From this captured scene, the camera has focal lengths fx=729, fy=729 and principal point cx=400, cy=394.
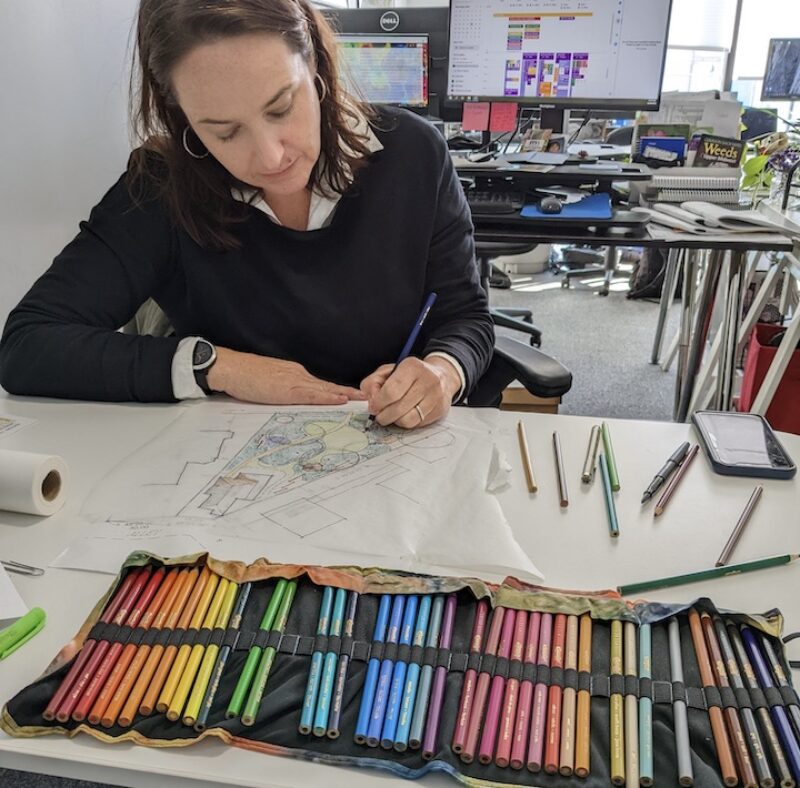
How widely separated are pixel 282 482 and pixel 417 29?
1893 millimetres

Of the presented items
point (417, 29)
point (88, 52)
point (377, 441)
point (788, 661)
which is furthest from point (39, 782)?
point (417, 29)

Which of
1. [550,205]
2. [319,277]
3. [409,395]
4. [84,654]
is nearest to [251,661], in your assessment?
[84,654]

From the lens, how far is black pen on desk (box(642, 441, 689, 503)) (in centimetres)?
73

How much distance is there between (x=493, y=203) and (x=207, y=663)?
1502mm

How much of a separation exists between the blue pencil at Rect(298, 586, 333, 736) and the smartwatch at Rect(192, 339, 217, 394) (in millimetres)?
482

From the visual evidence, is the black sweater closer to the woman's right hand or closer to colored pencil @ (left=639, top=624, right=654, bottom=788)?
the woman's right hand

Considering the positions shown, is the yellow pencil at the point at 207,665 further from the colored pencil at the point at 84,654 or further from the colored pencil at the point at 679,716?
the colored pencil at the point at 679,716

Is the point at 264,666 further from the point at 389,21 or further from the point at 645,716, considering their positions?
the point at 389,21

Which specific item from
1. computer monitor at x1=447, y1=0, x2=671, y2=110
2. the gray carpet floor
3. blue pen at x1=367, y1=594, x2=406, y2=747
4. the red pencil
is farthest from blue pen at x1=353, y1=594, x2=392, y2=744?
the gray carpet floor

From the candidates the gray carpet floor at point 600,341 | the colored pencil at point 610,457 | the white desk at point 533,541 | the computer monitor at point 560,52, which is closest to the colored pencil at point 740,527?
the white desk at point 533,541

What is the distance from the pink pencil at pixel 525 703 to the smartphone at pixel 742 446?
36 cm

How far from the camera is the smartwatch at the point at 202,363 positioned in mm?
958

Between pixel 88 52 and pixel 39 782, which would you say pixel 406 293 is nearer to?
pixel 88 52

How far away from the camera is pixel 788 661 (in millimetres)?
508
